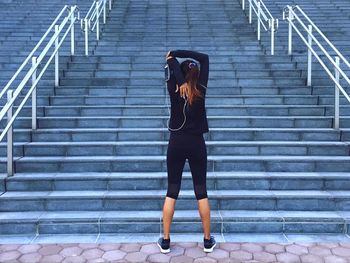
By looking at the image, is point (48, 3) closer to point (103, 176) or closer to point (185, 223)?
point (103, 176)

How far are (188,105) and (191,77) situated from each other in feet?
0.78

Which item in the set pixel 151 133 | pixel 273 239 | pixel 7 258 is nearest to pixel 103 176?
pixel 151 133

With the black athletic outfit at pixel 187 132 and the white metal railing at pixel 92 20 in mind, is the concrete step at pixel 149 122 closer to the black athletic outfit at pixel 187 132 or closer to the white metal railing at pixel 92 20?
the black athletic outfit at pixel 187 132

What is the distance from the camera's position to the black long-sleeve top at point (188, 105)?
124 inches

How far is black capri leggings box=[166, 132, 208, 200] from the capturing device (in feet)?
10.5

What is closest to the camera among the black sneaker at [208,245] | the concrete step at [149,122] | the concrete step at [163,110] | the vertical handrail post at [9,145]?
the black sneaker at [208,245]

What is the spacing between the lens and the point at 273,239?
3650 millimetres

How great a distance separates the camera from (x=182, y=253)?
335 centimetres

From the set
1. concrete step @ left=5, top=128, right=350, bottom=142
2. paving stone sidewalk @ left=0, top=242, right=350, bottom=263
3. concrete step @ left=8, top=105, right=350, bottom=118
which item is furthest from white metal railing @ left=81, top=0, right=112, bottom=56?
paving stone sidewalk @ left=0, top=242, right=350, bottom=263

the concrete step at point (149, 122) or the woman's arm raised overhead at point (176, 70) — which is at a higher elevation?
the woman's arm raised overhead at point (176, 70)

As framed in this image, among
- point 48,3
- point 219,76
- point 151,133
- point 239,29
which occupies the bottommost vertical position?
point 151,133

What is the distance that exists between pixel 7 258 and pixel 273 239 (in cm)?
245

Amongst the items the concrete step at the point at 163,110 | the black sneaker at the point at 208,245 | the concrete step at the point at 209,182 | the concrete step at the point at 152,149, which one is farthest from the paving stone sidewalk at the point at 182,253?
the concrete step at the point at 163,110

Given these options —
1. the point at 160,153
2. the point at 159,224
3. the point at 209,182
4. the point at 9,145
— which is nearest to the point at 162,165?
the point at 160,153
